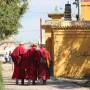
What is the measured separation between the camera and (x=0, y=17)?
931 inches

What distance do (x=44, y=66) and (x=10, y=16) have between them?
3064 millimetres

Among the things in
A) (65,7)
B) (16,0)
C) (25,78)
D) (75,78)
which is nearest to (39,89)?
(25,78)

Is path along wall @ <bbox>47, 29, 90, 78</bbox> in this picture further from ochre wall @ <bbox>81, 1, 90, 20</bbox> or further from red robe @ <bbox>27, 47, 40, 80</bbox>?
ochre wall @ <bbox>81, 1, 90, 20</bbox>

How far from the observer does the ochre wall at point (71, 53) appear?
104 feet

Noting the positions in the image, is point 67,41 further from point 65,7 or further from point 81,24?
point 65,7

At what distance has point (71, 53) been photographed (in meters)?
32.0

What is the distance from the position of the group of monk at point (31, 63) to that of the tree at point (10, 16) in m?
1.65

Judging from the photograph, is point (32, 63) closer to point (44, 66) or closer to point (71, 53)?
point (44, 66)

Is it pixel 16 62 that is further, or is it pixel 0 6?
pixel 16 62

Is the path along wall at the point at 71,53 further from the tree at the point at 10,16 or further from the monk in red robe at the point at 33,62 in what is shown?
the monk in red robe at the point at 33,62

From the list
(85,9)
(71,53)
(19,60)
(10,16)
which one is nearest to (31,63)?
(19,60)

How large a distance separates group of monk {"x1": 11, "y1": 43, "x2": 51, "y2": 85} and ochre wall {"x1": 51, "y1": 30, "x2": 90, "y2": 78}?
5633 millimetres

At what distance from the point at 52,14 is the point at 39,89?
23119mm

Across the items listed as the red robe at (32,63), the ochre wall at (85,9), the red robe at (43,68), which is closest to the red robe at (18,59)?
the red robe at (32,63)
